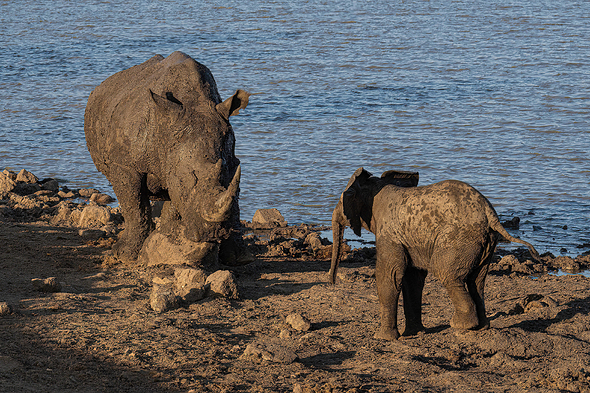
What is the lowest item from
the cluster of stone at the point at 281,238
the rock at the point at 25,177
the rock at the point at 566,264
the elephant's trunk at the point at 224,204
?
the rock at the point at 566,264

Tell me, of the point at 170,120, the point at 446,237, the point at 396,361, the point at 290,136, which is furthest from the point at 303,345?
the point at 290,136

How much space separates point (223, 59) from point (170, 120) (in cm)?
1699

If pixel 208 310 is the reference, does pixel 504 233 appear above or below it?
above

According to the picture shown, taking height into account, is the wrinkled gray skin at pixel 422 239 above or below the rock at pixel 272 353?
above

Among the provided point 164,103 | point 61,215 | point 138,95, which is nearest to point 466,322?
point 164,103

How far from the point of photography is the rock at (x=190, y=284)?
311 inches

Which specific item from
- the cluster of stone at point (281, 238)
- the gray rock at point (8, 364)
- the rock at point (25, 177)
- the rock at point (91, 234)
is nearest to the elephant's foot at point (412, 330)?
the cluster of stone at point (281, 238)

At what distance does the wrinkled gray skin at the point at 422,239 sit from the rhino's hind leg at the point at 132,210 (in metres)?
3.02

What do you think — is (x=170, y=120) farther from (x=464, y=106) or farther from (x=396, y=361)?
(x=464, y=106)

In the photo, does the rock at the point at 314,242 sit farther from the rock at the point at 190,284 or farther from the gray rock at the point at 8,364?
the gray rock at the point at 8,364

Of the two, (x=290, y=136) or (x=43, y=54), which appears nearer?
(x=290, y=136)

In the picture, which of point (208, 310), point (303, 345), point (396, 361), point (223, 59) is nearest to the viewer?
point (396, 361)

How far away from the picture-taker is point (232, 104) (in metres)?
8.55

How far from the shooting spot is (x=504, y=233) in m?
6.45
